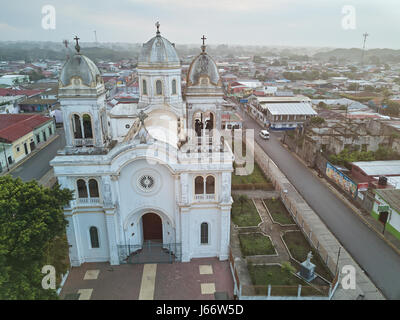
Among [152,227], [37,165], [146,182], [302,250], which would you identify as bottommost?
[302,250]

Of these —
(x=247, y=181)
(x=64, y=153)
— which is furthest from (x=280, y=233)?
(x=64, y=153)

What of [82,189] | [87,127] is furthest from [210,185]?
[87,127]

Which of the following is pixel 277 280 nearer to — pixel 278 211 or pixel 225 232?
pixel 225 232

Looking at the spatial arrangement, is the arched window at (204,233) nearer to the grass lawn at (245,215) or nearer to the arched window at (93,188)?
the grass lawn at (245,215)

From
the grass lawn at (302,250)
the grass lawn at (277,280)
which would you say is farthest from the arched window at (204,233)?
the grass lawn at (302,250)

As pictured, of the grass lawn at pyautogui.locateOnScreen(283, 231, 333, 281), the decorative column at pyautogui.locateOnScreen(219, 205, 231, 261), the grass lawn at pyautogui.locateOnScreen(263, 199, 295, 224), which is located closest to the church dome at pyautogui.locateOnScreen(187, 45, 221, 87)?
the decorative column at pyautogui.locateOnScreen(219, 205, 231, 261)

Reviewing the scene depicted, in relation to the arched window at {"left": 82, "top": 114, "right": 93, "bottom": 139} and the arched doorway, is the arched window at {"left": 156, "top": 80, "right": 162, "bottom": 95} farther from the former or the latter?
the arched doorway

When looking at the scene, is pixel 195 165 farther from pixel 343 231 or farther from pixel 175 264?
pixel 343 231
